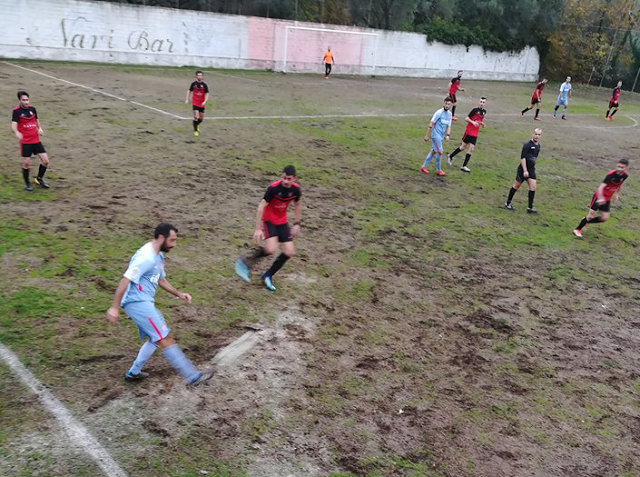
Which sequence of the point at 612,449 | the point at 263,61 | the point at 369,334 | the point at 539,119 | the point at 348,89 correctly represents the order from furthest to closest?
the point at 263,61 → the point at 348,89 → the point at 539,119 → the point at 369,334 → the point at 612,449

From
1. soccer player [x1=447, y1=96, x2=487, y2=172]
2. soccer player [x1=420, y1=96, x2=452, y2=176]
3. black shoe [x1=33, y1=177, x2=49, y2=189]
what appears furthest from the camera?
soccer player [x1=447, y1=96, x2=487, y2=172]

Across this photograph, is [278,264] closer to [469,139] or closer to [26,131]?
[26,131]

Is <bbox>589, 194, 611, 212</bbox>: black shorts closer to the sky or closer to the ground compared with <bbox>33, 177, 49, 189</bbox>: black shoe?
closer to the sky

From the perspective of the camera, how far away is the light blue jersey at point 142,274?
5.34 m

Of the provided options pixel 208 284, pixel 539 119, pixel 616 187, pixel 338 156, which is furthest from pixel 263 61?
pixel 208 284

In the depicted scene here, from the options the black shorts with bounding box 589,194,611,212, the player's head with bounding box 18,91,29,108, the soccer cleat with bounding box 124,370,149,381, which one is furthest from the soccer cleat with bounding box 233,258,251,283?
the black shorts with bounding box 589,194,611,212

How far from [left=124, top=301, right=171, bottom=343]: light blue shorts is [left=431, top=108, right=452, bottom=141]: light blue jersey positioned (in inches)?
450

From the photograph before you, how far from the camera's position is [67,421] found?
17.0ft

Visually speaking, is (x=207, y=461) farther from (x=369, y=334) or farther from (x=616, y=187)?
(x=616, y=187)

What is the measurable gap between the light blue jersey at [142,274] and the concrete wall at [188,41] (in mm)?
27566

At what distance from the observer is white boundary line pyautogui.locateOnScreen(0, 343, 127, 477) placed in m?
4.76

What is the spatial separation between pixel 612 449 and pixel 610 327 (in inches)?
124

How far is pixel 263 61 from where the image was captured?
3616cm

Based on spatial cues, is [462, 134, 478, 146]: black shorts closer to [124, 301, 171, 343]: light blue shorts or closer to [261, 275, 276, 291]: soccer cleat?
[261, 275, 276, 291]: soccer cleat
